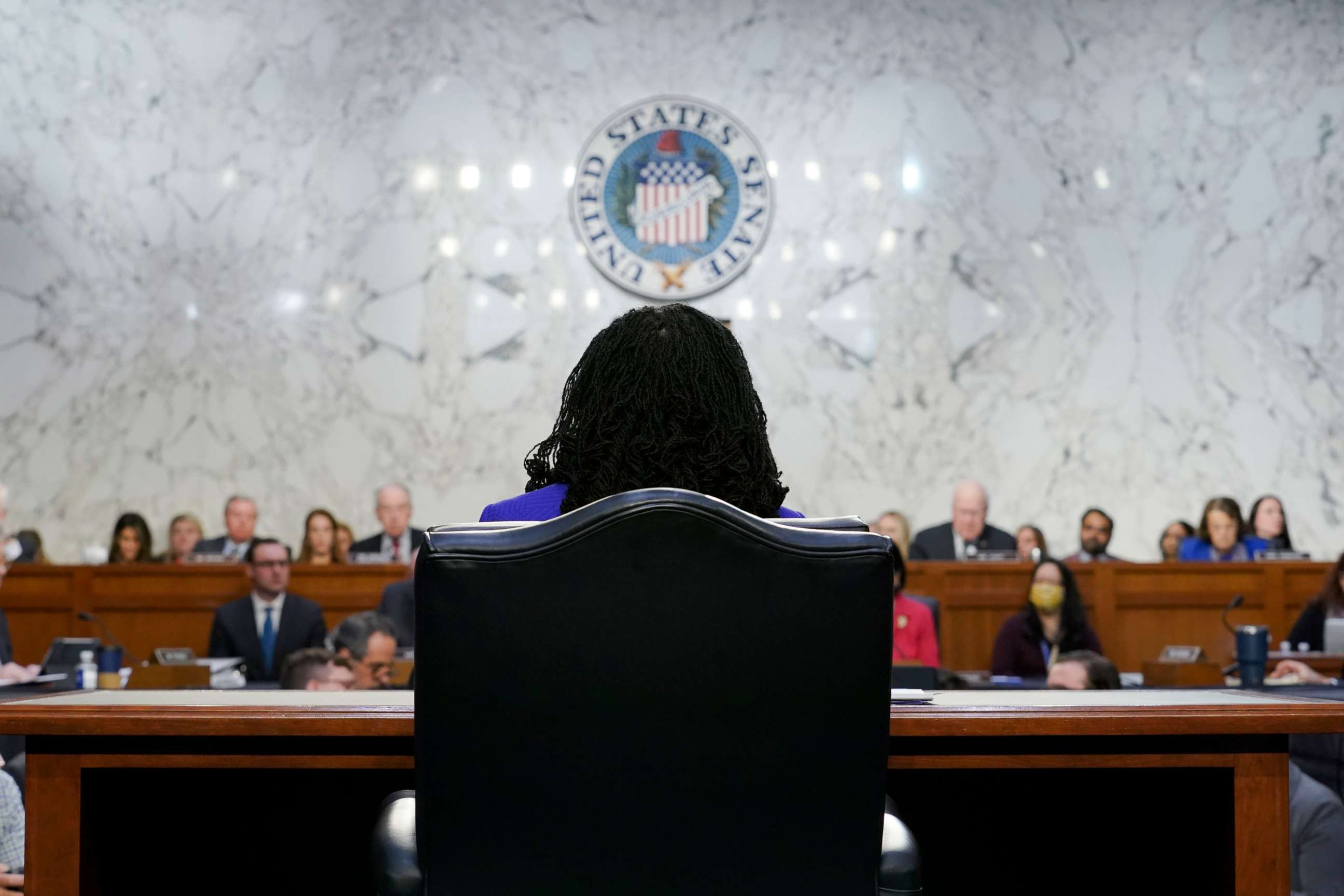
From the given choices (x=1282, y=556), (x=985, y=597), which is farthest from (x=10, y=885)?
(x=1282, y=556)

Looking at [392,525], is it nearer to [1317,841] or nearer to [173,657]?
[173,657]

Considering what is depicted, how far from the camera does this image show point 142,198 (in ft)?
30.8

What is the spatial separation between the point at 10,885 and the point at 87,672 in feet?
8.44

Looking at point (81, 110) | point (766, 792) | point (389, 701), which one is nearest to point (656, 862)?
point (766, 792)

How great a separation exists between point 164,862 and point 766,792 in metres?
1.21

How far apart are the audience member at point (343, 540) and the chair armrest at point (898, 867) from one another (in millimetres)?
7648

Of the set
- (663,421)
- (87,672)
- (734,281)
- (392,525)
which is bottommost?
(87,672)

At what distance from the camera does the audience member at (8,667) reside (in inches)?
168

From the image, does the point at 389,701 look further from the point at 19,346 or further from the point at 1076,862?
the point at 19,346

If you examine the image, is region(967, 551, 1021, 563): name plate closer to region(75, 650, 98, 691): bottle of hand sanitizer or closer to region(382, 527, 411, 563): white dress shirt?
region(382, 527, 411, 563): white dress shirt

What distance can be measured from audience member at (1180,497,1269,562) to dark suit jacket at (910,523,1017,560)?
3.70 ft

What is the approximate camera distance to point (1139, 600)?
23.2 ft

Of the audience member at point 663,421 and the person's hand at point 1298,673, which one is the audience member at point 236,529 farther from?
the audience member at point 663,421

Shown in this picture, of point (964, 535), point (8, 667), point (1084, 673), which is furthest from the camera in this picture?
point (964, 535)
